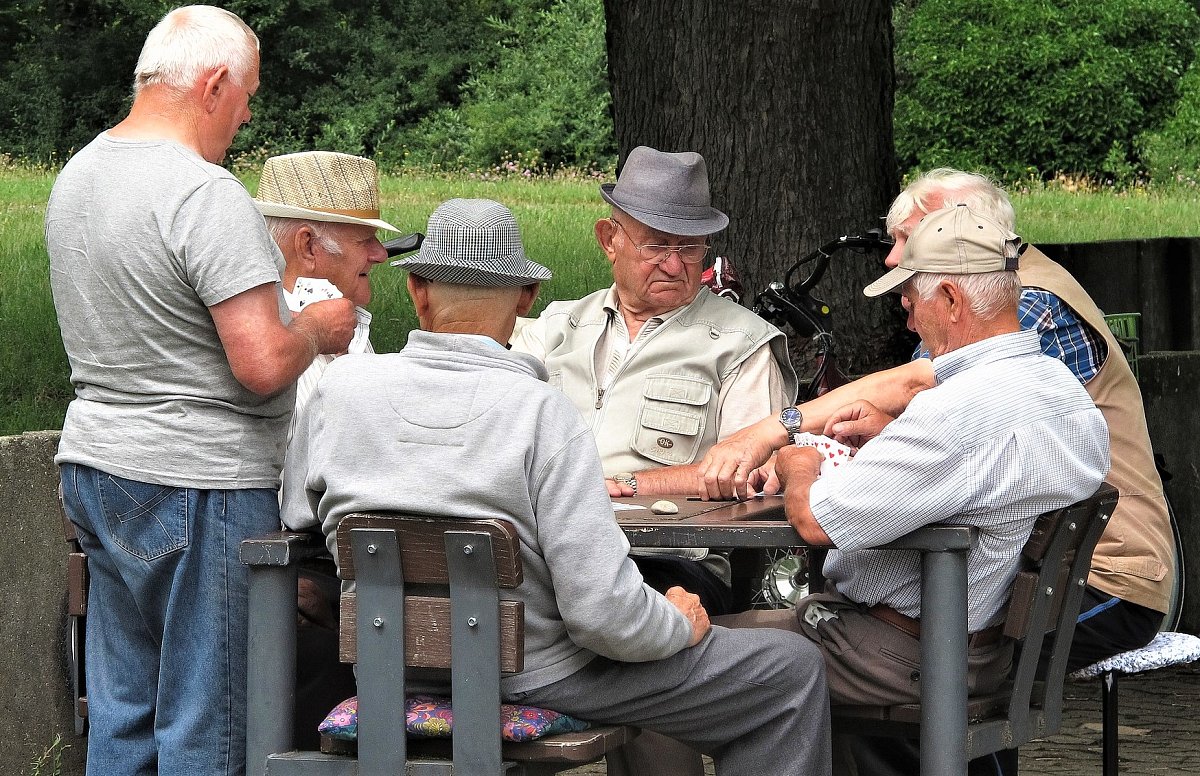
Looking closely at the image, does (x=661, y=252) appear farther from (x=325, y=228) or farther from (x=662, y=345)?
(x=325, y=228)

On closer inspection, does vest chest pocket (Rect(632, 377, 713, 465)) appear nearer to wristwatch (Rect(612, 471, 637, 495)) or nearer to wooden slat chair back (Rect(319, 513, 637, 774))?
wristwatch (Rect(612, 471, 637, 495))

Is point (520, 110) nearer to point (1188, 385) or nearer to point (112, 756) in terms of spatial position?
point (1188, 385)

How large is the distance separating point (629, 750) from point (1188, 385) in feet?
11.1

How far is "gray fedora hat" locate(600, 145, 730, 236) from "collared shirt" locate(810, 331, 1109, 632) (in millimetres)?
1340

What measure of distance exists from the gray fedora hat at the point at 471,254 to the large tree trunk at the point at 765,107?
326 centimetres

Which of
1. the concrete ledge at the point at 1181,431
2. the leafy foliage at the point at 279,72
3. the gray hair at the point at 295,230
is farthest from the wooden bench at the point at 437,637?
the leafy foliage at the point at 279,72

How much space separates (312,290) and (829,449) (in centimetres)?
150

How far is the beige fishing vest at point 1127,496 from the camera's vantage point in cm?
406

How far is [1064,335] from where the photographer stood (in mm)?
4238

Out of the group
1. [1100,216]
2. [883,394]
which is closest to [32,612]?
[883,394]

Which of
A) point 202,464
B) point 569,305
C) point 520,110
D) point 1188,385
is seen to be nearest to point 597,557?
point 202,464

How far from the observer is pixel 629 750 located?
3973 millimetres

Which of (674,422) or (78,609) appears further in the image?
(674,422)

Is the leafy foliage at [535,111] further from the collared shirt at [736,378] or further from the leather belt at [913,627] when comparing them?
the leather belt at [913,627]
